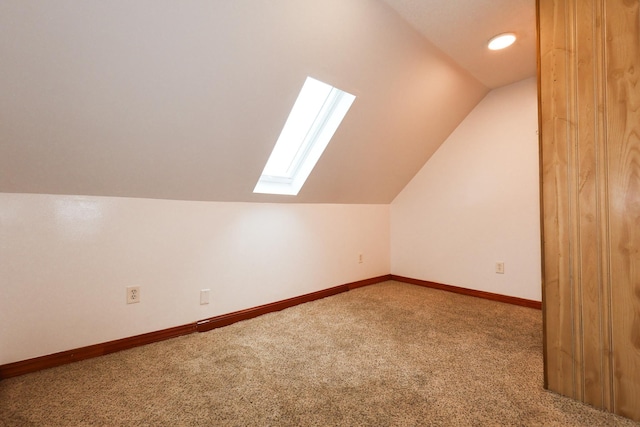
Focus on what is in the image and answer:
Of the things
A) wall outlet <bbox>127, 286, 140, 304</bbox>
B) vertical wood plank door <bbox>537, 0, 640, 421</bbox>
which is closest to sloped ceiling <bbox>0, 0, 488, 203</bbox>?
wall outlet <bbox>127, 286, 140, 304</bbox>

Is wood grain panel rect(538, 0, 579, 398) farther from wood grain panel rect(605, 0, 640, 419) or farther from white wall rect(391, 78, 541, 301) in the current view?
white wall rect(391, 78, 541, 301)

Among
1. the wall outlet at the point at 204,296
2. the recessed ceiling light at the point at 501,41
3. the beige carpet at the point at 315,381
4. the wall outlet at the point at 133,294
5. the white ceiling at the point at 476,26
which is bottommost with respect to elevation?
the beige carpet at the point at 315,381

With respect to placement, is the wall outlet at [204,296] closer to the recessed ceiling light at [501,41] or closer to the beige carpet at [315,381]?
the beige carpet at [315,381]

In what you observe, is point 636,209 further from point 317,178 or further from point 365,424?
point 317,178

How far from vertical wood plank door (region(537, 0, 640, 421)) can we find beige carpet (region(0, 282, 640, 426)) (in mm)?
214

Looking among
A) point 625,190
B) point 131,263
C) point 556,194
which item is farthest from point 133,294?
point 625,190

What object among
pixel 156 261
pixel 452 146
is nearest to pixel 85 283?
pixel 156 261

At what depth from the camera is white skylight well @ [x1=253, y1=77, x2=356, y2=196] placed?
2.25 meters

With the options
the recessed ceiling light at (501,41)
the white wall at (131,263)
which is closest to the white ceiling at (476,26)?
the recessed ceiling light at (501,41)

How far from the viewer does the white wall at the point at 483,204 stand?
2.58 meters

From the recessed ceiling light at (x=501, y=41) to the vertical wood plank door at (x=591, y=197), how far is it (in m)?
0.61

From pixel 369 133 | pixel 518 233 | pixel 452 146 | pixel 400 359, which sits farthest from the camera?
pixel 452 146

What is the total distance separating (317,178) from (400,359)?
1541 millimetres

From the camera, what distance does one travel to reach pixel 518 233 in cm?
264
